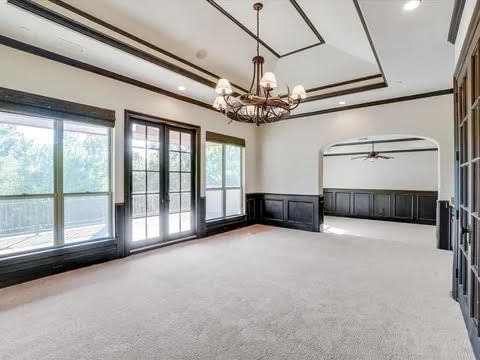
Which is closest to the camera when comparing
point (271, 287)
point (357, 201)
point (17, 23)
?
point (17, 23)

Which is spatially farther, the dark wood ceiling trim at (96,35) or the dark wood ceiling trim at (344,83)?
the dark wood ceiling trim at (344,83)

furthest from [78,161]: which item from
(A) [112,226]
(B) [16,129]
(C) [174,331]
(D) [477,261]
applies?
(D) [477,261]

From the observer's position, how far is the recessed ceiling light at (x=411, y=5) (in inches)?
97.3

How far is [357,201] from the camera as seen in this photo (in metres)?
9.10

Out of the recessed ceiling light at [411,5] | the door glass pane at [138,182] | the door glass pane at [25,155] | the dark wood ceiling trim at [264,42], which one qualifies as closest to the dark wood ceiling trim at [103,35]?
the dark wood ceiling trim at [264,42]

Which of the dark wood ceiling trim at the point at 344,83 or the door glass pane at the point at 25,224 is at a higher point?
the dark wood ceiling trim at the point at 344,83

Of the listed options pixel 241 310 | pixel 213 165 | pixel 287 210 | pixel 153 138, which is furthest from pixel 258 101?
pixel 287 210

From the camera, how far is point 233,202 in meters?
6.94

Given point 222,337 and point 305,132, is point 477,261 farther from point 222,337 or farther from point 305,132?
point 305,132

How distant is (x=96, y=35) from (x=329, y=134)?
16.8 feet

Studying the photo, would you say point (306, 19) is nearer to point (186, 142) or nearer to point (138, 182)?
point (186, 142)

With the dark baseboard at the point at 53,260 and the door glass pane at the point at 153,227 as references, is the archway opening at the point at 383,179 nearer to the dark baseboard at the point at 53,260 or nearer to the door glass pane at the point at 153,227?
the door glass pane at the point at 153,227

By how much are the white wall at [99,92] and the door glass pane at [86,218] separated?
29cm

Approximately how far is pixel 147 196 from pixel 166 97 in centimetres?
199
